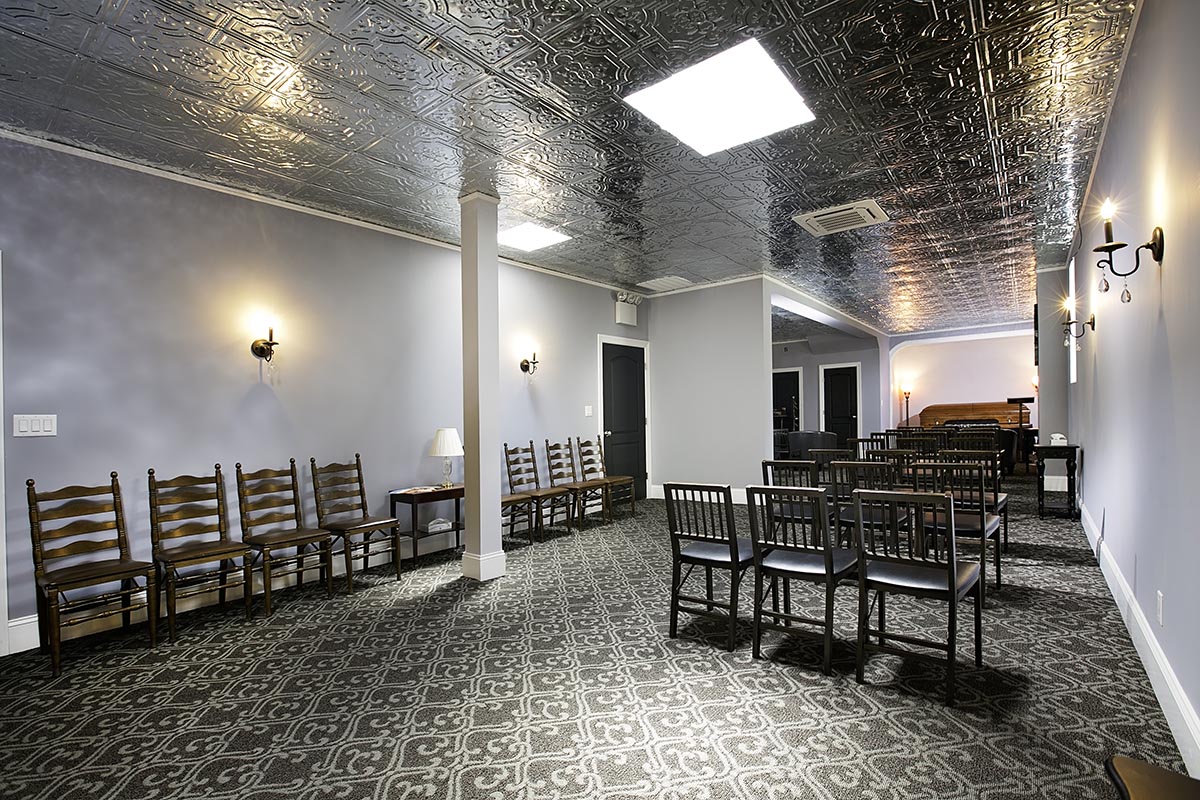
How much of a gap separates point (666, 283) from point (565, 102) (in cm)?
476

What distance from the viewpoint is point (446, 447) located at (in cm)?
527

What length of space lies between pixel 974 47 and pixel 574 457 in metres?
5.41

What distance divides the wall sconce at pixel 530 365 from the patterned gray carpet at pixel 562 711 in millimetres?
3205

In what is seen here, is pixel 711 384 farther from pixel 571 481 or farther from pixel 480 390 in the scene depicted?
pixel 480 390

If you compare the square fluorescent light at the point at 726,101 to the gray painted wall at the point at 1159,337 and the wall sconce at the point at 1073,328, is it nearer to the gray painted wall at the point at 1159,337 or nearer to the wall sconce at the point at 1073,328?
the gray painted wall at the point at 1159,337

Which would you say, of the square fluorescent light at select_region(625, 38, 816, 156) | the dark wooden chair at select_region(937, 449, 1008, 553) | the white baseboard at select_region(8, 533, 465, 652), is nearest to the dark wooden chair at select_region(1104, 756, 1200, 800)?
the square fluorescent light at select_region(625, 38, 816, 156)

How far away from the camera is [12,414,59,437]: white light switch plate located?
348 centimetres

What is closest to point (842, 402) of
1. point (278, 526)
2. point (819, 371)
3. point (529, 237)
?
point (819, 371)

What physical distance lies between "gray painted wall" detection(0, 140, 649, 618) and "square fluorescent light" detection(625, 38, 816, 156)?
302 cm

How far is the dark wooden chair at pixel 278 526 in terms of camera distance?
13.4 feet

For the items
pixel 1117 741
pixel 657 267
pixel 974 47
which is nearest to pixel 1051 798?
pixel 1117 741

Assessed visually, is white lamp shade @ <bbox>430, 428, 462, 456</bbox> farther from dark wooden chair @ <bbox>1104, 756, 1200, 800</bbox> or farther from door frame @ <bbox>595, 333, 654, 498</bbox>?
dark wooden chair @ <bbox>1104, 756, 1200, 800</bbox>

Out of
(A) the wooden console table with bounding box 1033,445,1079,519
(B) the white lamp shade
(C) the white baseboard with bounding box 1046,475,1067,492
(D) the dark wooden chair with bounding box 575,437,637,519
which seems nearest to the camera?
(B) the white lamp shade

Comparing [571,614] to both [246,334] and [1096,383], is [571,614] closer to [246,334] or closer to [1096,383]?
[246,334]
